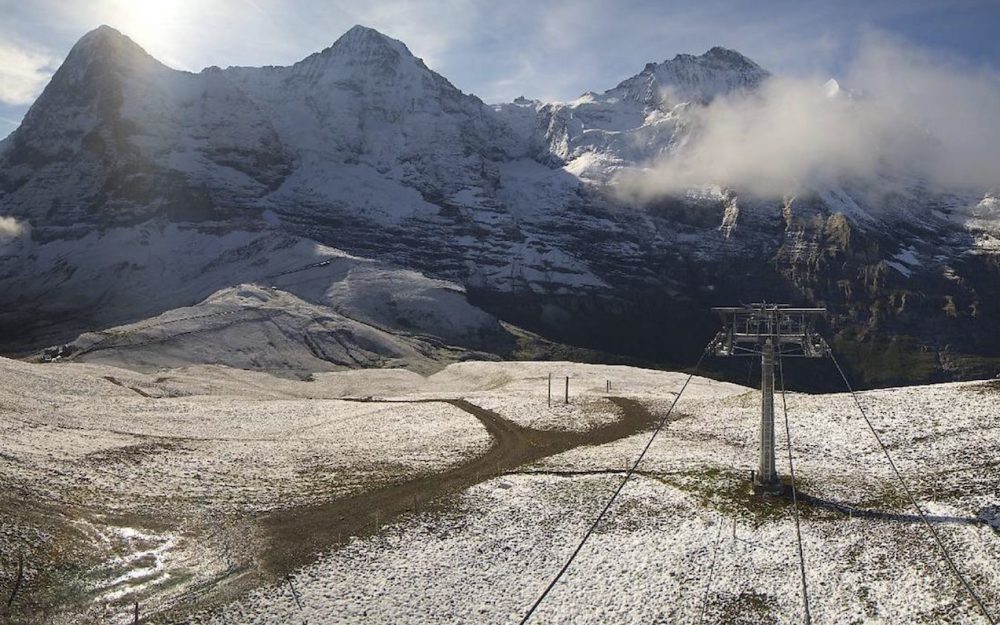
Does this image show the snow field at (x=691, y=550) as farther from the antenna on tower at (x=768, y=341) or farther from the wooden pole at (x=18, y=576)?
the wooden pole at (x=18, y=576)

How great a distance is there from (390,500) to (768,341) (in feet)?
72.9

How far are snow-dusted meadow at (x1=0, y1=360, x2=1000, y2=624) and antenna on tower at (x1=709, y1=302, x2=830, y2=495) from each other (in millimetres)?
2145

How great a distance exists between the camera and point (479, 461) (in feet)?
161

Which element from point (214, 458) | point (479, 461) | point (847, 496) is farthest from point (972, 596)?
point (214, 458)

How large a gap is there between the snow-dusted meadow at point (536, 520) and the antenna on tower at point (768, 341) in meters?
2.14

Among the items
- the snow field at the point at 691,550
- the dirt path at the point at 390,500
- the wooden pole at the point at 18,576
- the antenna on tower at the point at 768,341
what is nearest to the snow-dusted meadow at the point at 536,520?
the snow field at the point at 691,550

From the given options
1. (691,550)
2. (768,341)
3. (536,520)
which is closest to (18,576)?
(536,520)

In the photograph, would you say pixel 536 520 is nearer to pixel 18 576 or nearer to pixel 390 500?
pixel 390 500

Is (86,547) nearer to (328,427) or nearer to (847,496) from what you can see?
(328,427)

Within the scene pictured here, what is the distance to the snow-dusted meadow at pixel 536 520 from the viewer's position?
2741cm

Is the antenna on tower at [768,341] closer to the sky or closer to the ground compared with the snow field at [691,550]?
closer to the sky

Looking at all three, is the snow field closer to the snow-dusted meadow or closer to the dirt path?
the snow-dusted meadow

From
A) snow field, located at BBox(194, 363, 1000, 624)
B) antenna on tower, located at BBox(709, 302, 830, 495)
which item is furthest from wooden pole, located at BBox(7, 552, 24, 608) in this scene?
antenna on tower, located at BBox(709, 302, 830, 495)

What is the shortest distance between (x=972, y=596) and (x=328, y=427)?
50077 millimetres
